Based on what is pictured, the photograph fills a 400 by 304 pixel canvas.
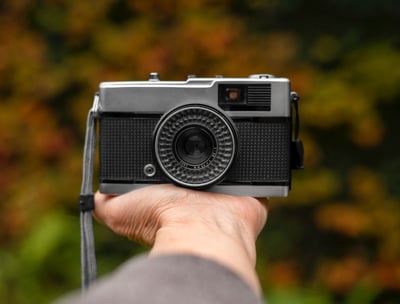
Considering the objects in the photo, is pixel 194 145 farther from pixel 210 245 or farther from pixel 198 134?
Result: pixel 210 245

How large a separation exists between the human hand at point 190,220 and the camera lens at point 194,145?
76 mm

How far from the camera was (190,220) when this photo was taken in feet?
5.11

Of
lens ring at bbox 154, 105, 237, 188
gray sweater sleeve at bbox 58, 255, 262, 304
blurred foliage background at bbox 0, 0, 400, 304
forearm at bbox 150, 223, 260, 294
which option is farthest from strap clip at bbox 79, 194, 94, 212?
blurred foliage background at bbox 0, 0, 400, 304

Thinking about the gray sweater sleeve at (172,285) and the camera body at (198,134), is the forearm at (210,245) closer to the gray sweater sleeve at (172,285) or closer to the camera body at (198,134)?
the gray sweater sleeve at (172,285)

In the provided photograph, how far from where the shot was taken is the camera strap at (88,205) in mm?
1783

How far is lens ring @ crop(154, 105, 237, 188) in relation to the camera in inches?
70.9

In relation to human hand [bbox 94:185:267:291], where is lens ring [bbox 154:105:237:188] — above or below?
above

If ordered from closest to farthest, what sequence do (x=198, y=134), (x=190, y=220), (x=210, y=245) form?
(x=210, y=245)
(x=190, y=220)
(x=198, y=134)

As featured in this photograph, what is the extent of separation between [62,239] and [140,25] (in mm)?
1157

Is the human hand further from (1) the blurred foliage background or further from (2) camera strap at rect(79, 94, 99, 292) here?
(1) the blurred foliage background

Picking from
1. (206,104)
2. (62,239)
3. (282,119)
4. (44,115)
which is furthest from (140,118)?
(44,115)

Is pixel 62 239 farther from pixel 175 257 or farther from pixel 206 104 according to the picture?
pixel 175 257

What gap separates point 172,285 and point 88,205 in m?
0.90

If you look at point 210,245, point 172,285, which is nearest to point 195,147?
point 210,245
